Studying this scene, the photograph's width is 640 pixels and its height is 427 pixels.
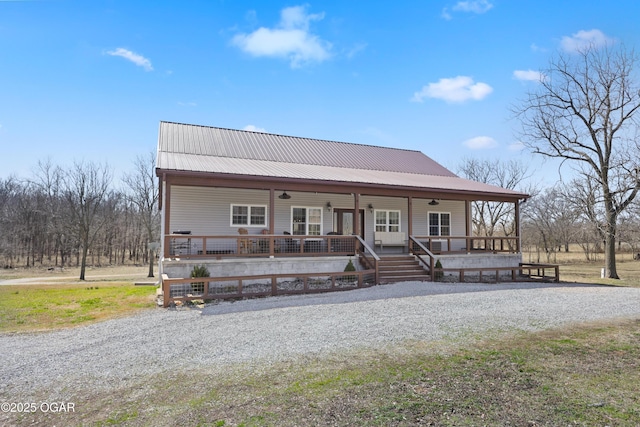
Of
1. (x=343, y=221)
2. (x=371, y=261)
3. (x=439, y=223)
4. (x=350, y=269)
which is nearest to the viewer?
(x=350, y=269)

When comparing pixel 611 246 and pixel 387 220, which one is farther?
pixel 611 246

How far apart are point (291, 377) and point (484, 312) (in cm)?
549

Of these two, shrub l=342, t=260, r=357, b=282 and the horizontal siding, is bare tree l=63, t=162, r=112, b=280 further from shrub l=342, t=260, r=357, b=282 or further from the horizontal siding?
shrub l=342, t=260, r=357, b=282

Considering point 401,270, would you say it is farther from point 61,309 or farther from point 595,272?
point 595,272

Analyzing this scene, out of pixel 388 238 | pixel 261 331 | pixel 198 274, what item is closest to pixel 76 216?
pixel 198 274

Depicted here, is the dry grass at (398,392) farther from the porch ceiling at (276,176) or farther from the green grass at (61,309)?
the porch ceiling at (276,176)

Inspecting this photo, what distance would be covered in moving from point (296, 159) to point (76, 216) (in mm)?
19009

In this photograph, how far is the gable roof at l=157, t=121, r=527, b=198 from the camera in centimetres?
1388

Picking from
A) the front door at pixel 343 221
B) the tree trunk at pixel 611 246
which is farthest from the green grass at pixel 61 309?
the tree trunk at pixel 611 246

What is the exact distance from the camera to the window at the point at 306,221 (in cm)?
1555

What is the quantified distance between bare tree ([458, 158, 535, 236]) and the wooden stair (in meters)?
22.4

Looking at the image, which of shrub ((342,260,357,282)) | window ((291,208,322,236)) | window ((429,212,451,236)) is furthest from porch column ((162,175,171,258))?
window ((429,212,451,236))

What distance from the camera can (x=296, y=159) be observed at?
1819 cm

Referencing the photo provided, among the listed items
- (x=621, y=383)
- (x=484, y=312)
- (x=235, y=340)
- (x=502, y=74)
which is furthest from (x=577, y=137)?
(x=235, y=340)
